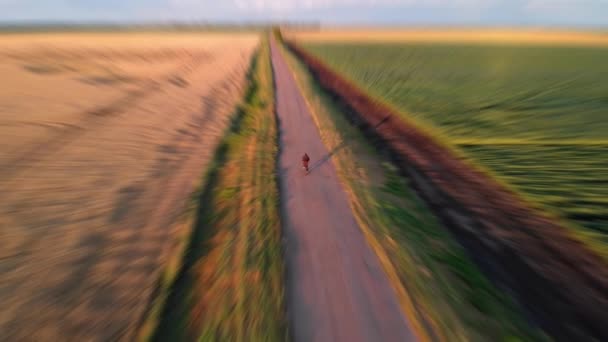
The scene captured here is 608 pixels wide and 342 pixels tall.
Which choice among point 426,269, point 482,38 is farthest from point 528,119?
point 482,38

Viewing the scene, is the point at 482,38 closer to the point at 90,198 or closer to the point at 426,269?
the point at 426,269

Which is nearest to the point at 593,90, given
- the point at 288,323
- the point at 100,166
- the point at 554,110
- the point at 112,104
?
the point at 554,110

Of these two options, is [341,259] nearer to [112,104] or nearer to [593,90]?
[112,104]

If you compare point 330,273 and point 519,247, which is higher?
point 330,273

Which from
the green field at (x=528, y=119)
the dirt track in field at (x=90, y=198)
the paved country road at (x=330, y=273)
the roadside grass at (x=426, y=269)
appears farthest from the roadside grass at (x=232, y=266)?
the green field at (x=528, y=119)

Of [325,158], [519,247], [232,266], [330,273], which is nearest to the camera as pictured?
[330,273]

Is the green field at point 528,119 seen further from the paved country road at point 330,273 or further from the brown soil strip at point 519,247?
the paved country road at point 330,273
